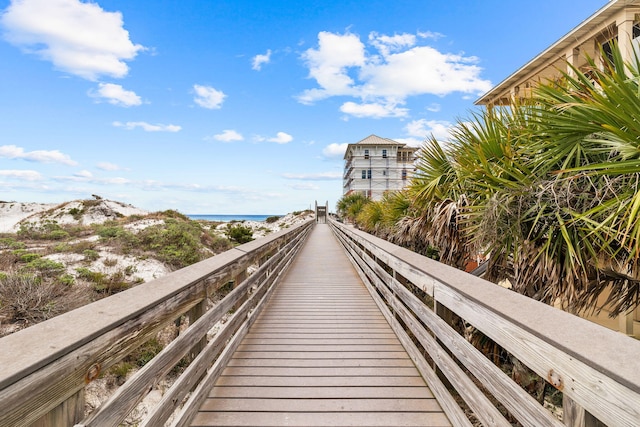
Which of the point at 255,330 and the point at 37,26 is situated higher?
the point at 37,26

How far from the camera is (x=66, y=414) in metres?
1.19

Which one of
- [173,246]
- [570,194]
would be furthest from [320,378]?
[173,246]

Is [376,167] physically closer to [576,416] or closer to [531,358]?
[531,358]

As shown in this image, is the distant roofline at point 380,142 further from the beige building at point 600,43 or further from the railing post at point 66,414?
the railing post at point 66,414

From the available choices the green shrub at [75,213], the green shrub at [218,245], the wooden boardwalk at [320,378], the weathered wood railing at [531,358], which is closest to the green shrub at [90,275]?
the wooden boardwalk at [320,378]

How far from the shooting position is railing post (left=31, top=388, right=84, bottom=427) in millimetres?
1126

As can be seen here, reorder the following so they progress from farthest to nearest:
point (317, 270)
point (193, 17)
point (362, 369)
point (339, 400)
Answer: point (193, 17) < point (317, 270) < point (362, 369) < point (339, 400)

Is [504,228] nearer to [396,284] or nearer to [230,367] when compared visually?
[396,284]

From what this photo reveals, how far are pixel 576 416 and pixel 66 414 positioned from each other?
179cm

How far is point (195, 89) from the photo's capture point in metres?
30.0

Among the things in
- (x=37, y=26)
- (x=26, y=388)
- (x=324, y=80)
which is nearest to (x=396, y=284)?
(x=26, y=388)

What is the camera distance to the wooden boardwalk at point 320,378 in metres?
2.31

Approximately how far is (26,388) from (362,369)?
2.54 meters

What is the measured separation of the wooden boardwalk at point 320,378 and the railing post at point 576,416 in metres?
1.23
